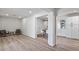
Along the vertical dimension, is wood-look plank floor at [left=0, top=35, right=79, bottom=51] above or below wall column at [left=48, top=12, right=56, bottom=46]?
below

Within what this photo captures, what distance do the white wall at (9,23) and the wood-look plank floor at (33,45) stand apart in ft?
0.75

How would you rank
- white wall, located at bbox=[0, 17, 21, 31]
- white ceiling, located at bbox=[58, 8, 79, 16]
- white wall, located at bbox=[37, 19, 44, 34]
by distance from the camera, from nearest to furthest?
white ceiling, located at bbox=[58, 8, 79, 16] → white wall, located at bbox=[0, 17, 21, 31] → white wall, located at bbox=[37, 19, 44, 34]

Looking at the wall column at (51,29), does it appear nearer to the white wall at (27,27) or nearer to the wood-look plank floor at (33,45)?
the wood-look plank floor at (33,45)

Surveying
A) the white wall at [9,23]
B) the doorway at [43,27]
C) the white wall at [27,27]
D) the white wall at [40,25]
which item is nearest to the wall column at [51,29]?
the doorway at [43,27]

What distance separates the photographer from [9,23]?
1.96 metres

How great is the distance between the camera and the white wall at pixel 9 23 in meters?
1.88

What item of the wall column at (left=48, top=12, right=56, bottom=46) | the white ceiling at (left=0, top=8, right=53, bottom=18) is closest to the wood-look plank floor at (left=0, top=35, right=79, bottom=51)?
the wall column at (left=48, top=12, right=56, bottom=46)

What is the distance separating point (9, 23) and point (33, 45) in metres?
0.80

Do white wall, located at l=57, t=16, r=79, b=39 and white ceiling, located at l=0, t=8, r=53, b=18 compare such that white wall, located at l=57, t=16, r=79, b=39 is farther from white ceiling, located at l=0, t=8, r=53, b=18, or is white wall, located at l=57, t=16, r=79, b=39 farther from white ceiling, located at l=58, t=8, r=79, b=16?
white ceiling, located at l=0, t=8, r=53, b=18

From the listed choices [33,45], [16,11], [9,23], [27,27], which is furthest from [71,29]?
[9,23]

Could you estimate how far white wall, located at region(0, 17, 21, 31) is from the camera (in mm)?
1875

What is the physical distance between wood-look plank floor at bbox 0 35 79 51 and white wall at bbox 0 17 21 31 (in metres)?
0.23

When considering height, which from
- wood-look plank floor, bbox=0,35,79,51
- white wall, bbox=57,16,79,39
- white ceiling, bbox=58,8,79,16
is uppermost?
white ceiling, bbox=58,8,79,16
